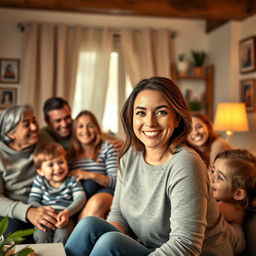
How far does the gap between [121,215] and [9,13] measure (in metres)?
3.82

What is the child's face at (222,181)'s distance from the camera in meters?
1.85

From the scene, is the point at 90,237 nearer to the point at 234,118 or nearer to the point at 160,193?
the point at 160,193

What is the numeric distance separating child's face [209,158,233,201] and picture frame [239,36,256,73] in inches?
112

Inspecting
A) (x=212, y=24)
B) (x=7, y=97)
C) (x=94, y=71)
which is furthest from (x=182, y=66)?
(x=7, y=97)

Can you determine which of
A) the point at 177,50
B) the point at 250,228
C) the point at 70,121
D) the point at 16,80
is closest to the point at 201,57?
the point at 177,50

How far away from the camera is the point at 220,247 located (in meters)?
1.52

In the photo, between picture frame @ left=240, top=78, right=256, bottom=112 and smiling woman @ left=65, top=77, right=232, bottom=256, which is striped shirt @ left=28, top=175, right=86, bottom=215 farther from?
picture frame @ left=240, top=78, right=256, bottom=112

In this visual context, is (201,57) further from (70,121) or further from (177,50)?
(70,121)

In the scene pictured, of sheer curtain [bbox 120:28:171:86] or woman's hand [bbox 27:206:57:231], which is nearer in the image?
woman's hand [bbox 27:206:57:231]

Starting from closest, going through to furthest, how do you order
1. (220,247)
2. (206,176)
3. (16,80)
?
(206,176)
(220,247)
(16,80)

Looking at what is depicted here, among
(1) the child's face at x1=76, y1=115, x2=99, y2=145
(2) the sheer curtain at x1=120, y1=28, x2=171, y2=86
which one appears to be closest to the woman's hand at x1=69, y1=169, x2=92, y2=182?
(1) the child's face at x1=76, y1=115, x2=99, y2=145

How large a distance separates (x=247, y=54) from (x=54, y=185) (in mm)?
3091

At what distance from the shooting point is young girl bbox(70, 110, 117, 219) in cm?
257

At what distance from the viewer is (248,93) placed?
4.59 m
